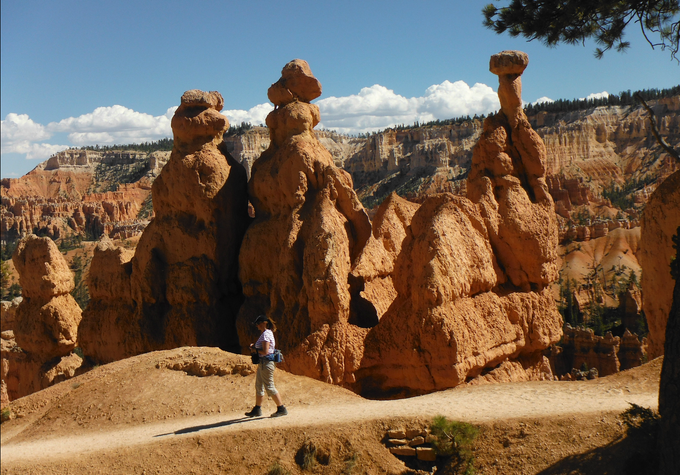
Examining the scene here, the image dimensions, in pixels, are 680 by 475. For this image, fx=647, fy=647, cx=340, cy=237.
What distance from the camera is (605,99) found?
125125 millimetres

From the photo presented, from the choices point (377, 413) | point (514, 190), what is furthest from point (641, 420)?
point (514, 190)

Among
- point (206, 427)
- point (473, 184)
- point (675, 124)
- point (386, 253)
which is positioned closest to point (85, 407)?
point (206, 427)

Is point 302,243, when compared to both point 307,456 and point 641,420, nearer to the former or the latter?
point 307,456

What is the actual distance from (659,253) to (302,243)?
24.2 feet

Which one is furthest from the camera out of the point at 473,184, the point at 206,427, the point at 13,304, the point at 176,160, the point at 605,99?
the point at 605,99

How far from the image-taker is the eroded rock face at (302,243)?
12898mm

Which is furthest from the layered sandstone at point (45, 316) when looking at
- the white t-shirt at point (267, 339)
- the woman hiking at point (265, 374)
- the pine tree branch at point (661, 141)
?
the pine tree branch at point (661, 141)

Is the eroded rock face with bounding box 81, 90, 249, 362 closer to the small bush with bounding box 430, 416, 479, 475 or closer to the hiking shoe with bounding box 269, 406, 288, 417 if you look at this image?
the hiking shoe with bounding box 269, 406, 288, 417

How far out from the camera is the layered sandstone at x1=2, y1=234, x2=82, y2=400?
62.8 feet

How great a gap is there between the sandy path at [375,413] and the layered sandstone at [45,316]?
1002 centimetres

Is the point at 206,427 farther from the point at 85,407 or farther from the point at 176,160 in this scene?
the point at 176,160

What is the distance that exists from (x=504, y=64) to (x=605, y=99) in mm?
120506

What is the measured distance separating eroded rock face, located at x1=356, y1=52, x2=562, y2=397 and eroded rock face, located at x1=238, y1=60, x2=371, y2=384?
3.06 feet

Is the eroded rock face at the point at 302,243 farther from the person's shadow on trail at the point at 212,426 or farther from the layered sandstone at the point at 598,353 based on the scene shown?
the layered sandstone at the point at 598,353
